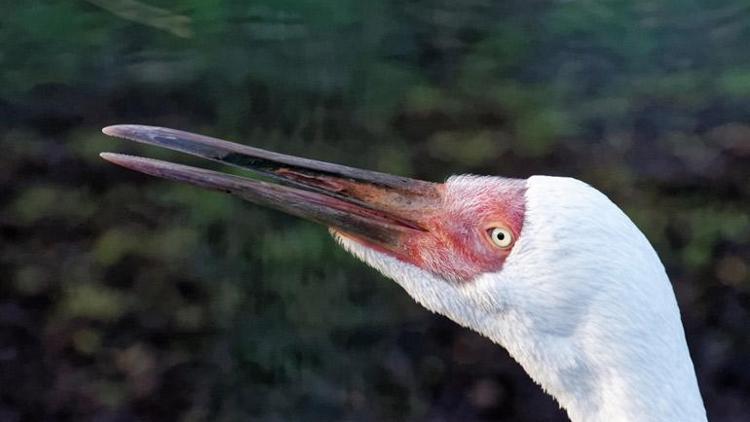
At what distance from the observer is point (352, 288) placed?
11.9 feet

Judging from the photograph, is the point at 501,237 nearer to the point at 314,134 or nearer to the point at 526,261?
the point at 526,261

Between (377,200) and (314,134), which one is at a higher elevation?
(377,200)

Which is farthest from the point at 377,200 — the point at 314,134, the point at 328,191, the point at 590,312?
the point at 314,134

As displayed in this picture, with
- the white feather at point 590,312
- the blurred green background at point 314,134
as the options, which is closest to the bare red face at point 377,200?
the white feather at point 590,312

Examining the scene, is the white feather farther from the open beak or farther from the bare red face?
the open beak

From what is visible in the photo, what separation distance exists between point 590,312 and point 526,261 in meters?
0.16

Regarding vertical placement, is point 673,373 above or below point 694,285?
above

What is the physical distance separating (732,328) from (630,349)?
6.38 feet

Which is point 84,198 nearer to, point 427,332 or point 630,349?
point 427,332

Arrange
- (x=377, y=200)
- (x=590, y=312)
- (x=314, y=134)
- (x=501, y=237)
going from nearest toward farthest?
(x=590, y=312)
(x=501, y=237)
(x=377, y=200)
(x=314, y=134)

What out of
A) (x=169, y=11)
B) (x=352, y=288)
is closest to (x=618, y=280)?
(x=352, y=288)

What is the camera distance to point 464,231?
221cm

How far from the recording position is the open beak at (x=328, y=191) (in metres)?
2.26

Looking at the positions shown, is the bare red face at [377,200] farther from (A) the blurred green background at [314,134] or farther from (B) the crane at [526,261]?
(A) the blurred green background at [314,134]
